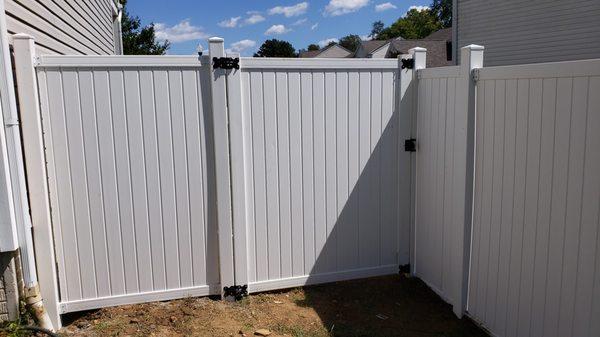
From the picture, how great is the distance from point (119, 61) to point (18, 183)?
105 centimetres

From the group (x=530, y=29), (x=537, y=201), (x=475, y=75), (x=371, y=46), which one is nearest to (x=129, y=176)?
(x=475, y=75)

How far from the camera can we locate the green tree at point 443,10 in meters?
55.3

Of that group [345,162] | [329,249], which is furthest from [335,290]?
[345,162]

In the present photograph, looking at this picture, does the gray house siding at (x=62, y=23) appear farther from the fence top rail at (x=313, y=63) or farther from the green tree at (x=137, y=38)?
the green tree at (x=137, y=38)

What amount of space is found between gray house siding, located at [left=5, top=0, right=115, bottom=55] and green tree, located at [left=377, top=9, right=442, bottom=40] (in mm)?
50731

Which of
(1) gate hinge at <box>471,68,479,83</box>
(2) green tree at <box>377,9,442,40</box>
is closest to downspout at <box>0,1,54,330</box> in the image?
(1) gate hinge at <box>471,68,479,83</box>

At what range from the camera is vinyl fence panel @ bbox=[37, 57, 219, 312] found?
10.9 feet

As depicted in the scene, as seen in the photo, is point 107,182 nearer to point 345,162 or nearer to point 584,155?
point 345,162

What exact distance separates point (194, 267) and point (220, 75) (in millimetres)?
1515

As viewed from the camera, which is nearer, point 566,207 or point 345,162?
point 566,207

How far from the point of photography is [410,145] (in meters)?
4.09

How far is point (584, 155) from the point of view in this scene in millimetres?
2377

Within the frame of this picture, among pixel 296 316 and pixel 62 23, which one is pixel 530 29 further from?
pixel 296 316

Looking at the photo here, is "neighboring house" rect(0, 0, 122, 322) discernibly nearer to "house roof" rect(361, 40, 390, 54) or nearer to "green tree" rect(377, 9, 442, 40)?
"house roof" rect(361, 40, 390, 54)
